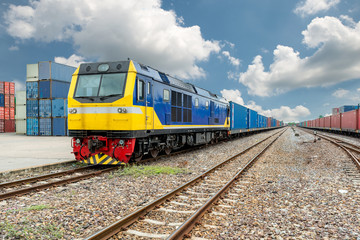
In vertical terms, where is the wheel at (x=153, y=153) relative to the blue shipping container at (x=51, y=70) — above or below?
below

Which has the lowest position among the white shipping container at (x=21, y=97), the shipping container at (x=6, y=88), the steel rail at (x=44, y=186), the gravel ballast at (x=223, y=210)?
the gravel ballast at (x=223, y=210)

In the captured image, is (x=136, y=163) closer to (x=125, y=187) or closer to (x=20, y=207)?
(x=125, y=187)

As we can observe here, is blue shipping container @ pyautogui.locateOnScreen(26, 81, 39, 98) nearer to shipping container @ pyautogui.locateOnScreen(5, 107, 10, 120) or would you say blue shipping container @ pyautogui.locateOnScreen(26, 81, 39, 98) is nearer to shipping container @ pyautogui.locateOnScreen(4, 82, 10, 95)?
shipping container @ pyautogui.locateOnScreen(4, 82, 10, 95)

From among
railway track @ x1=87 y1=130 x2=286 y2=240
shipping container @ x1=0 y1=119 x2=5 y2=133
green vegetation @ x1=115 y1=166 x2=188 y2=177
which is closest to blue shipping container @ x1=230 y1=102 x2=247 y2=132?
green vegetation @ x1=115 y1=166 x2=188 y2=177

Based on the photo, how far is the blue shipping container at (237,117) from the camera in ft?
77.7

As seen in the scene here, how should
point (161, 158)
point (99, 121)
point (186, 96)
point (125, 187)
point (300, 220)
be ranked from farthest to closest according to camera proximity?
point (186, 96), point (161, 158), point (99, 121), point (125, 187), point (300, 220)

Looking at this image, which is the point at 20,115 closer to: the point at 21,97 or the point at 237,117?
the point at 21,97

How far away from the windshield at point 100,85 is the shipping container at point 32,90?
29.5 metres

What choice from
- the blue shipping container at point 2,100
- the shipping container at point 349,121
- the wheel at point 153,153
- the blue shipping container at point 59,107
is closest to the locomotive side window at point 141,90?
the wheel at point 153,153

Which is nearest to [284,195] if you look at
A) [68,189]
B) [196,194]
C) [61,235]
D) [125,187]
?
[196,194]

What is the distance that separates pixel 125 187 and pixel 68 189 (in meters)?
1.42

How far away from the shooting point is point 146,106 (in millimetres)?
9125

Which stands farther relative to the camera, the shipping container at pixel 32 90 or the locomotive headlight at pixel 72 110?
the shipping container at pixel 32 90

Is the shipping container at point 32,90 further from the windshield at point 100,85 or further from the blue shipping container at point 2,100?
the windshield at point 100,85
